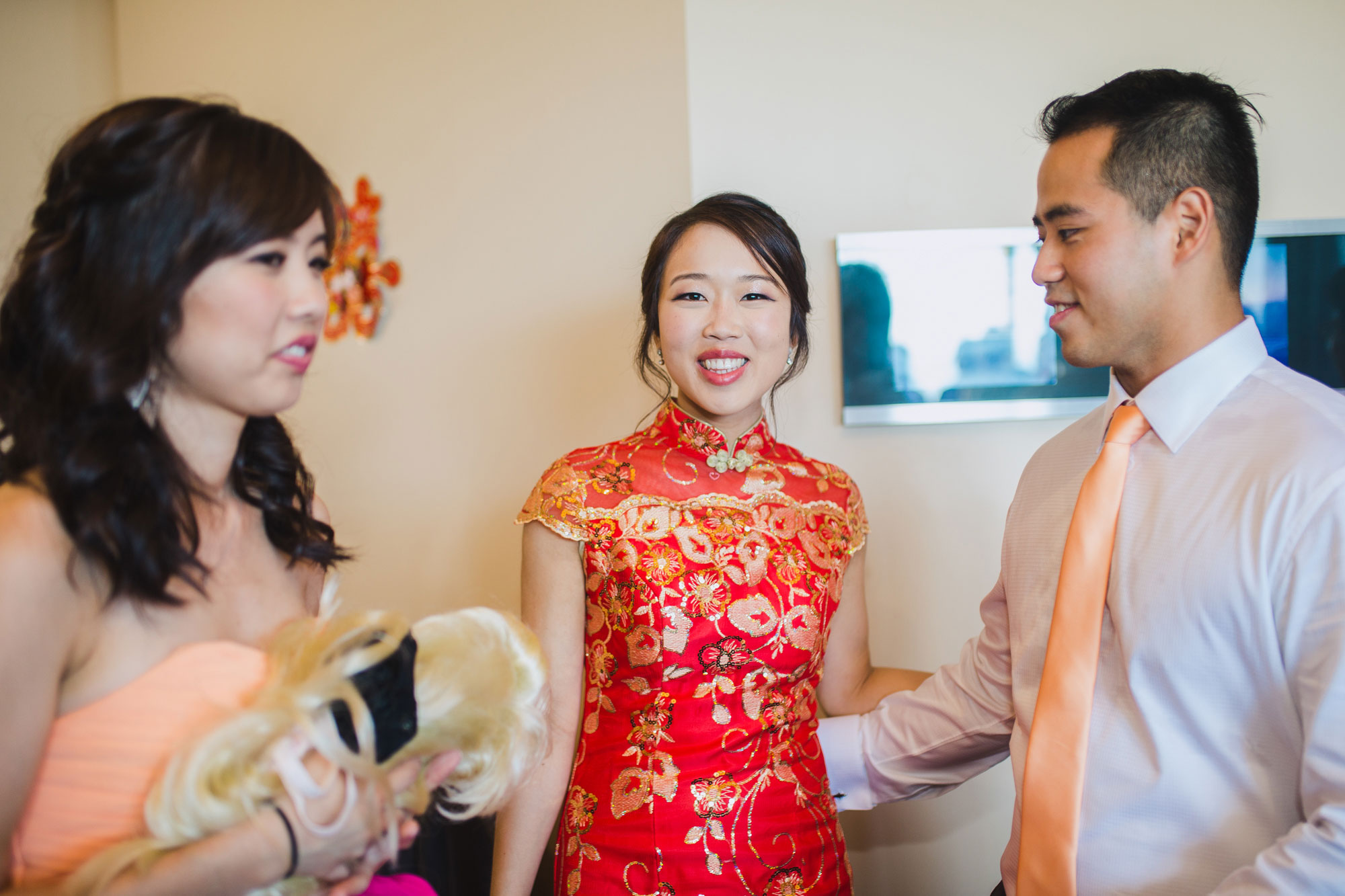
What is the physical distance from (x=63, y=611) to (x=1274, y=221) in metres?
2.36

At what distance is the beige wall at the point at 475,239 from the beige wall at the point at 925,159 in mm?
224

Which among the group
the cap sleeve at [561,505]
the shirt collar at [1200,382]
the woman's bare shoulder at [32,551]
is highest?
the shirt collar at [1200,382]

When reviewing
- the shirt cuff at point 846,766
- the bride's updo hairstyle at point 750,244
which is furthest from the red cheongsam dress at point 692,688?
the bride's updo hairstyle at point 750,244

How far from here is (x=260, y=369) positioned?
0.97 metres

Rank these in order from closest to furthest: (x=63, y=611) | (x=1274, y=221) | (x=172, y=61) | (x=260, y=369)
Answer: (x=63, y=611) → (x=260, y=369) → (x=1274, y=221) → (x=172, y=61)

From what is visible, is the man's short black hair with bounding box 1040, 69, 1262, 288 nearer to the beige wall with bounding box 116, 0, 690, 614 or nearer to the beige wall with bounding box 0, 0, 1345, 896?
the beige wall with bounding box 0, 0, 1345, 896

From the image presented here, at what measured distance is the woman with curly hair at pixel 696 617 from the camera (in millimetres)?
1481

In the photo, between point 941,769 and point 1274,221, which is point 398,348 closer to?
point 941,769

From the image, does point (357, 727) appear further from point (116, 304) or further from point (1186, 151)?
point (1186, 151)

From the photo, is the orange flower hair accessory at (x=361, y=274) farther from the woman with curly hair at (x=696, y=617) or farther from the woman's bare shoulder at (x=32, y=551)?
the woman's bare shoulder at (x=32, y=551)

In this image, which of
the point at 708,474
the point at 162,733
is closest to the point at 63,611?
the point at 162,733

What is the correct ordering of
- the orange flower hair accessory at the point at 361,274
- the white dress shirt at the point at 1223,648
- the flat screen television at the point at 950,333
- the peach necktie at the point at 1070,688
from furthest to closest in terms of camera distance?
the orange flower hair accessory at the point at 361,274
the flat screen television at the point at 950,333
the peach necktie at the point at 1070,688
the white dress shirt at the point at 1223,648

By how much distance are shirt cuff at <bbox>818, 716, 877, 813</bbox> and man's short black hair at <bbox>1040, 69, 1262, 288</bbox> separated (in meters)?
1.04

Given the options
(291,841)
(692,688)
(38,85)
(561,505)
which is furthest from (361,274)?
(291,841)
